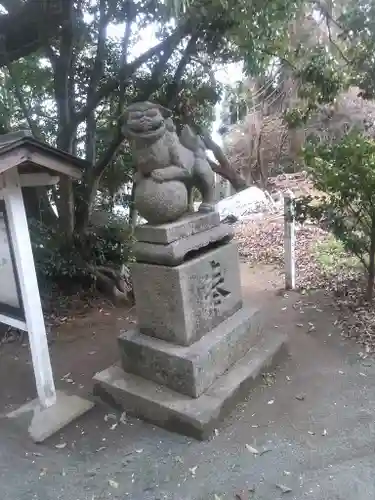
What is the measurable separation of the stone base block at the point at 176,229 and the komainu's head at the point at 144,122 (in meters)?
0.64

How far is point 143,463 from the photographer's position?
2.67 meters

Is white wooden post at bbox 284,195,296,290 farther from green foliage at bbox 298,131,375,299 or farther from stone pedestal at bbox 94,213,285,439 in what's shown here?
stone pedestal at bbox 94,213,285,439

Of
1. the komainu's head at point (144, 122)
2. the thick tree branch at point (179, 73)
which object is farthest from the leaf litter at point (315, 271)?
the thick tree branch at point (179, 73)

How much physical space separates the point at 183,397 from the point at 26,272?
1424 mm

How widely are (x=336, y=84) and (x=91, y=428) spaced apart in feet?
14.6

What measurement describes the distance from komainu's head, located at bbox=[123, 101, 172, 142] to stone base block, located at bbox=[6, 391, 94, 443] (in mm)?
2100

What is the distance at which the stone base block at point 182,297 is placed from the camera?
3.04 metres

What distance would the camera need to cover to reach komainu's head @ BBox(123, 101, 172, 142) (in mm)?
2953

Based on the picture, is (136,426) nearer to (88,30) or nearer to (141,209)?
(141,209)

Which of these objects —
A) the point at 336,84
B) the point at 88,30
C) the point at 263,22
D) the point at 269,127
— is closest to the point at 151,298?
the point at 263,22

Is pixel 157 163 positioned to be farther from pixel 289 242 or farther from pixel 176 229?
pixel 289 242

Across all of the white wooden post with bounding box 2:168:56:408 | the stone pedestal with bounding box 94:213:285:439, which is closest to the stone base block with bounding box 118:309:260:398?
the stone pedestal with bounding box 94:213:285:439

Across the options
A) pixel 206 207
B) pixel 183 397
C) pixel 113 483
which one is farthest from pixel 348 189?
pixel 113 483

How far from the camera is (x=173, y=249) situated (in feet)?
9.75
